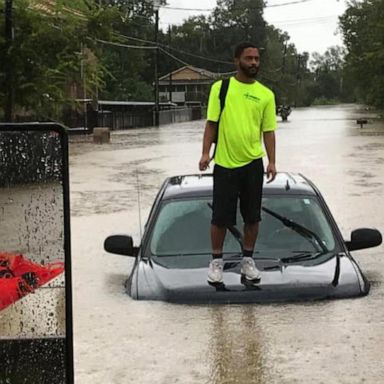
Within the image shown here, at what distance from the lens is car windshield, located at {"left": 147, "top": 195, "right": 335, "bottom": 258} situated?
6.13 metres

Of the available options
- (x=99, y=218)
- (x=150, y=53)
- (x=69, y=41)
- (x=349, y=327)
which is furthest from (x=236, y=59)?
(x=150, y=53)

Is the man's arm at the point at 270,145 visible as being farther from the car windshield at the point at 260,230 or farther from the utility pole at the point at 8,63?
the utility pole at the point at 8,63

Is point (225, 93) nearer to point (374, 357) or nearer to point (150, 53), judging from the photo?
point (374, 357)

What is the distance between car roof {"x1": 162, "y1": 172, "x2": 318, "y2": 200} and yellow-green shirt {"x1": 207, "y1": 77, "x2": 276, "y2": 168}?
92 centimetres

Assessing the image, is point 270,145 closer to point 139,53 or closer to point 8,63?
point 8,63

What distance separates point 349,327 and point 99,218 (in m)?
7.27

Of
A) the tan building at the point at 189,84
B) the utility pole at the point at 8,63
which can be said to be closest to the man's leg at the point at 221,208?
the utility pole at the point at 8,63

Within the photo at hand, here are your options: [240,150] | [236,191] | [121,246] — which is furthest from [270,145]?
[121,246]

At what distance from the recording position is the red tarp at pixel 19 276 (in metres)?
3.28

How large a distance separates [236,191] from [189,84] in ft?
361

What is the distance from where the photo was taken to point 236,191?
5.70m

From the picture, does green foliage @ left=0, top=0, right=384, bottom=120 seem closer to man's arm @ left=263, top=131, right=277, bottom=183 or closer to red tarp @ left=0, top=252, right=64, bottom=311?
man's arm @ left=263, top=131, right=277, bottom=183

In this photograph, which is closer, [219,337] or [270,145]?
[219,337]

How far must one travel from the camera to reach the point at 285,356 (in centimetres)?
469
